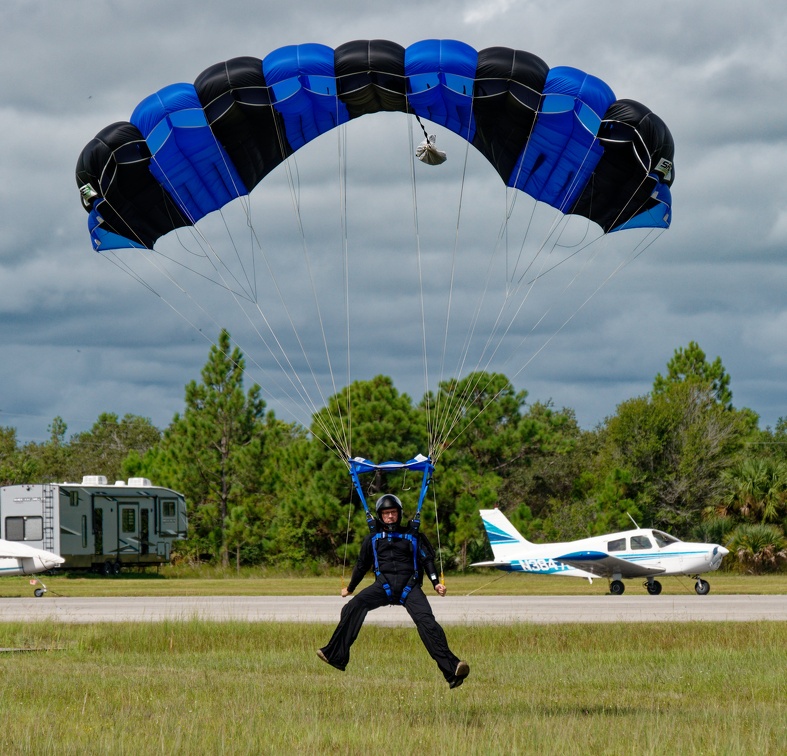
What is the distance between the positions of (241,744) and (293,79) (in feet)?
35.7

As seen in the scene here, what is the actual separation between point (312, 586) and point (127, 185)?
837 inches

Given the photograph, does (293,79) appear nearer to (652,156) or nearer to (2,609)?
(652,156)

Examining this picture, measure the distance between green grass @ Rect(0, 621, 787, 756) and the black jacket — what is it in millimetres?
1198

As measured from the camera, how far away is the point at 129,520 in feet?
141

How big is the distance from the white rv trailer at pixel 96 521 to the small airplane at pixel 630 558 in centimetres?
1728

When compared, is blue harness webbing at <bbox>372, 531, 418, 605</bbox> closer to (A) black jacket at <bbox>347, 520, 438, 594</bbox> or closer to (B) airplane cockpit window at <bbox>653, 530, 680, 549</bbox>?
(A) black jacket at <bbox>347, 520, 438, 594</bbox>

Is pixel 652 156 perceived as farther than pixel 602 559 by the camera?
No

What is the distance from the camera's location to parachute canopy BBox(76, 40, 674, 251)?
1638 centimetres

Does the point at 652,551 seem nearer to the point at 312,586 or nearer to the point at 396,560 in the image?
the point at 312,586

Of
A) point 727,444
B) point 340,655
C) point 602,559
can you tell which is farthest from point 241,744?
point 727,444

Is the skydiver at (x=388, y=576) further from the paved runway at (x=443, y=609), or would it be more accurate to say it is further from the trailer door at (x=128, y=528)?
the trailer door at (x=128, y=528)

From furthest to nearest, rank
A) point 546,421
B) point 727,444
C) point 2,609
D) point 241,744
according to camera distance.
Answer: point 546,421
point 727,444
point 2,609
point 241,744

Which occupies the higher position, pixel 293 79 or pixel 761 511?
pixel 293 79

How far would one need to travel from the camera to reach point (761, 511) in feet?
131
